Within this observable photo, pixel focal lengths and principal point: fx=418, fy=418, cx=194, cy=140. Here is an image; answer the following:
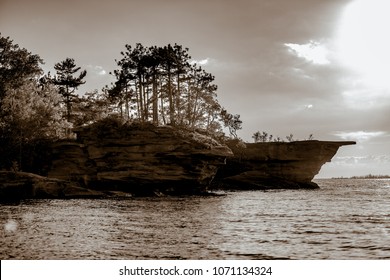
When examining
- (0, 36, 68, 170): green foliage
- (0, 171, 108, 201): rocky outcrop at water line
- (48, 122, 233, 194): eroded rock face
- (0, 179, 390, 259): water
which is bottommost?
(0, 179, 390, 259): water

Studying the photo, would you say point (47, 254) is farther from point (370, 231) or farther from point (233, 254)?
point (370, 231)

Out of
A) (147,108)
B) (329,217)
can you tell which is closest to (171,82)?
(147,108)

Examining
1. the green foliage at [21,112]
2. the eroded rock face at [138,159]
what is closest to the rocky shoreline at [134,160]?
the eroded rock face at [138,159]

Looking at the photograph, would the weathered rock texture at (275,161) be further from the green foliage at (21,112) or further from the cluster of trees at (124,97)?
the green foliage at (21,112)

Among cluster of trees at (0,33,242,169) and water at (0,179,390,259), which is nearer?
water at (0,179,390,259)

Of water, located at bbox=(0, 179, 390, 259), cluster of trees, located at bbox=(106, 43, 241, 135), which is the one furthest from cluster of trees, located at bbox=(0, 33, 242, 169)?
water, located at bbox=(0, 179, 390, 259)

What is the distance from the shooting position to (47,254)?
31.0ft

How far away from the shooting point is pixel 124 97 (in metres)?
42.6

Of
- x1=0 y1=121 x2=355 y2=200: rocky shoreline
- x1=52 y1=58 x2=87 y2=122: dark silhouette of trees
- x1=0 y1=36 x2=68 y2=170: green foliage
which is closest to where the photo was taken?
x1=0 y1=121 x2=355 y2=200: rocky shoreline

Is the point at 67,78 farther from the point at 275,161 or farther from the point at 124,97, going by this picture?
the point at 275,161

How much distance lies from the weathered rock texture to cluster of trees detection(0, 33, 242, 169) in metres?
10.8

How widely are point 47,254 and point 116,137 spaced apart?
25.8m

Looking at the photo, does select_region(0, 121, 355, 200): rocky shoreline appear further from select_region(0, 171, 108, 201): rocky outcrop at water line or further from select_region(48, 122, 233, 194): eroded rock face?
select_region(0, 171, 108, 201): rocky outcrop at water line

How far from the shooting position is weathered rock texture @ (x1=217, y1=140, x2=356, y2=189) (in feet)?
181
